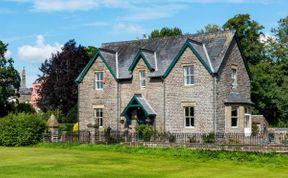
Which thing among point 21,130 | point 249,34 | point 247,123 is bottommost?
point 21,130

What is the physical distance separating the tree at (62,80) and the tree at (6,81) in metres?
4.44

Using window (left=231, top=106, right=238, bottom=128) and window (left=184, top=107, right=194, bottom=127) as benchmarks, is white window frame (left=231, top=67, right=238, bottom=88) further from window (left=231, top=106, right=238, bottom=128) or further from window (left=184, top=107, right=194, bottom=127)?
window (left=184, top=107, right=194, bottom=127)

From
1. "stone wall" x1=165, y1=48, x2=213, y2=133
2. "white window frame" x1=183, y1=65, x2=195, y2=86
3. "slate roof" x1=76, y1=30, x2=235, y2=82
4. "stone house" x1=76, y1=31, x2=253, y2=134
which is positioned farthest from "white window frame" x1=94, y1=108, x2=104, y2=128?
"white window frame" x1=183, y1=65, x2=195, y2=86

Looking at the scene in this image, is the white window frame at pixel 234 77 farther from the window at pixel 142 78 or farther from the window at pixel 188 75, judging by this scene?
the window at pixel 142 78

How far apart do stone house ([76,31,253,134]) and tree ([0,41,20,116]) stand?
2723 centimetres

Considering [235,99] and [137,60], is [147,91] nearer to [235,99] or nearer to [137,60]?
[137,60]

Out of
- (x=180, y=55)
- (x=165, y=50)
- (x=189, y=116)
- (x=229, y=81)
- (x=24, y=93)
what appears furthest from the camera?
(x=24, y=93)

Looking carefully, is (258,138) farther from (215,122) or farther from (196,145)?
(215,122)

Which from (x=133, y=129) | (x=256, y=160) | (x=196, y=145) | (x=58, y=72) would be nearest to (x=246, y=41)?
(x=58, y=72)

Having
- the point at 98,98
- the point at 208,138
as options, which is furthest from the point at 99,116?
the point at 208,138

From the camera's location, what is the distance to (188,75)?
4444cm

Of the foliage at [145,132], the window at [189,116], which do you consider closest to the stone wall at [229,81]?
the window at [189,116]

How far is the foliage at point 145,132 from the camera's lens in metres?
38.5

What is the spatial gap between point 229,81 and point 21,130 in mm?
18284
